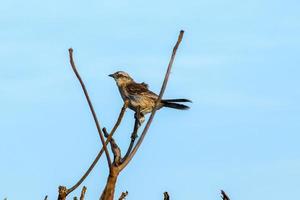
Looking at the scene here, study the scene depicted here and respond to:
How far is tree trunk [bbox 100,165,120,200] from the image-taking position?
233 cm

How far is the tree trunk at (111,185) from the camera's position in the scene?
2.33 meters

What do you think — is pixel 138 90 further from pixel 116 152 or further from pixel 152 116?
pixel 152 116

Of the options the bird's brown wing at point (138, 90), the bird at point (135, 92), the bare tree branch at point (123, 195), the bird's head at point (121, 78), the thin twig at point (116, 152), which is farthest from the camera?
the bird's head at point (121, 78)

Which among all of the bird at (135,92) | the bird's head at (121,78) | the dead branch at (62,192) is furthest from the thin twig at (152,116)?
the bird's head at (121,78)

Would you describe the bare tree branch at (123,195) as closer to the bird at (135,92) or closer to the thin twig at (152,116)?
the thin twig at (152,116)

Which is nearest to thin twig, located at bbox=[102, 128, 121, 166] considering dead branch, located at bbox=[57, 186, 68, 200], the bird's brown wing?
dead branch, located at bbox=[57, 186, 68, 200]

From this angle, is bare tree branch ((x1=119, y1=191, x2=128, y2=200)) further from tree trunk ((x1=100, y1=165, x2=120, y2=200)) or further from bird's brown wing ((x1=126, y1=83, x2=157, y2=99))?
bird's brown wing ((x1=126, y1=83, x2=157, y2=99))

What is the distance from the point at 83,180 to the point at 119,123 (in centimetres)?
27

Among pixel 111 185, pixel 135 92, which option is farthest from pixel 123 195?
pixel 135 92

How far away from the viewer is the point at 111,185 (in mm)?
2398

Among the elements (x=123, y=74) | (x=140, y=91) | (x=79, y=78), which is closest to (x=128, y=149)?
(x=79, y=78)

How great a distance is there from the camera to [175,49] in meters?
2.87

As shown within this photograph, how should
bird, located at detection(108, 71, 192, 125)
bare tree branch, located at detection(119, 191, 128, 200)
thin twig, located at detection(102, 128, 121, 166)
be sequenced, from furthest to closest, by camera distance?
bird, located at detection(108, 71, 192, 125) < thin twig, located at detection(102, 128, 121, 166) < bare tree branch, located at detection(119, 191, 128, 200)

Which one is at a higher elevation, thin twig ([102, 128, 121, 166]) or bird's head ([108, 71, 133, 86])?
bird's head ([108, 71, 133, 86])
